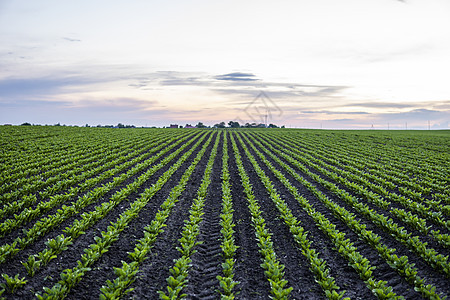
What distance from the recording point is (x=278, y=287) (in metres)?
5.07

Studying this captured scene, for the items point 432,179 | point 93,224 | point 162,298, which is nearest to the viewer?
point 162,298

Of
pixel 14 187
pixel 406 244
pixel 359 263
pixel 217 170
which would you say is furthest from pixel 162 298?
pixel 217 170

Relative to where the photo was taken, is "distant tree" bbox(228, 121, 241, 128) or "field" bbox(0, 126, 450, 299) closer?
"field" bbox(0, 126, 450, 299)

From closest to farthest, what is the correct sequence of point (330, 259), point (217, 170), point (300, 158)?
point (330, 259) < point (217, 170) < point (300, 158)

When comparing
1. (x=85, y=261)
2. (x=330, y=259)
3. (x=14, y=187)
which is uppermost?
(x=14, y=187)

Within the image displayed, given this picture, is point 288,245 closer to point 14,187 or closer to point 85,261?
point 85,261

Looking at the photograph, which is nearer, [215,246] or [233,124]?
[215,246]

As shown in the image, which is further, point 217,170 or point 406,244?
point 217,170

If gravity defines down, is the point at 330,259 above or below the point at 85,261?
below

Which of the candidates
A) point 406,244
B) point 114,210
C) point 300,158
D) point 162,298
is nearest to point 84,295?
point 162,298

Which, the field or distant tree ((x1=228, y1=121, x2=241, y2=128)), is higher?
distant tree ((x1=228, y1=121, x2=241, y2=128))

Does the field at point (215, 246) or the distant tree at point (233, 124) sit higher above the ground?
the distant tree at point (233, 124)

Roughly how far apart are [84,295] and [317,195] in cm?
943

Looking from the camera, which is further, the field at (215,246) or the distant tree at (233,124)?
the distant tree at (233,124)
